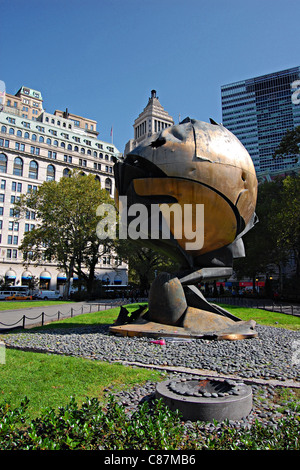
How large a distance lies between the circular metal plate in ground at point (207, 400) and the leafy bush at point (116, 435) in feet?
1.74

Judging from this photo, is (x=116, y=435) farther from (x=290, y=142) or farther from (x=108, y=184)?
(x=108, y=184)

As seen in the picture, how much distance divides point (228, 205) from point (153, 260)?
3607 cm

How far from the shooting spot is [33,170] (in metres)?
67.6

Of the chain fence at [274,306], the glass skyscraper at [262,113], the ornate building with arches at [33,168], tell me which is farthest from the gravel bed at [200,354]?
the glass skyscraper at [262,113]

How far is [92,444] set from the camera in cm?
371

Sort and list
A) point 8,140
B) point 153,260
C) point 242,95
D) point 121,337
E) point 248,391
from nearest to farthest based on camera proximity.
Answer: point 248,391
point 121,337
point 153,260
point 8,140
point 242,95

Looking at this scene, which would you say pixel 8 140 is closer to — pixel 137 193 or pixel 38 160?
pixel 38 160

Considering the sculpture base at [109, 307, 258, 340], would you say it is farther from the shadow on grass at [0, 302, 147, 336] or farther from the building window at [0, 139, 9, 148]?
the building window at [0, 139, 9, 148]

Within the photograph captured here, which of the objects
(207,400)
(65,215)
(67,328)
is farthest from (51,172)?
(207,400)

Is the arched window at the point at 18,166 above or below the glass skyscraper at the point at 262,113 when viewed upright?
below

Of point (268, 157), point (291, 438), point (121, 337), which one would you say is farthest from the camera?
point (268, 157)

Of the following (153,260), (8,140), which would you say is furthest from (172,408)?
(8,140)

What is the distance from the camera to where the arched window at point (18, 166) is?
65250mm

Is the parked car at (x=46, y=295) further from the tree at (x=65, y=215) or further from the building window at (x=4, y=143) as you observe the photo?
the building window at (x=4, y=143)
